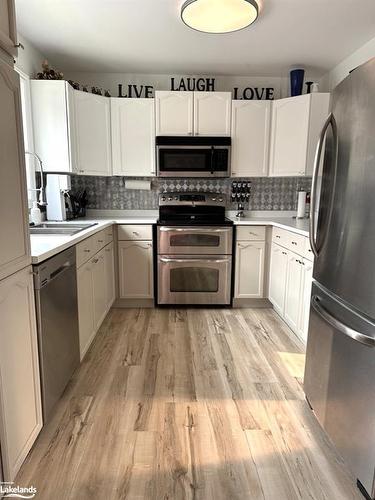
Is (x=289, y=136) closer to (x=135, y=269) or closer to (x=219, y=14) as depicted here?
(x=219, y=14)

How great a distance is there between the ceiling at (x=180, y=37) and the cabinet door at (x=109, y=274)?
179cm

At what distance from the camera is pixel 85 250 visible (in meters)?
2.30

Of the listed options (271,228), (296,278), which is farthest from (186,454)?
(271,228)

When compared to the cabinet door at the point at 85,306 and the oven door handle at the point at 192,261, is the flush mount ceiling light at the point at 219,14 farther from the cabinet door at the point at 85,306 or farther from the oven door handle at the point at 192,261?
the oven door handle at the point at 192,261

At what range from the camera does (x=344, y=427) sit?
1409mm

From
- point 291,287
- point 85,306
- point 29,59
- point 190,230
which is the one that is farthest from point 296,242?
point 29,59

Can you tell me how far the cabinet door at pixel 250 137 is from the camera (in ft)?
11.0

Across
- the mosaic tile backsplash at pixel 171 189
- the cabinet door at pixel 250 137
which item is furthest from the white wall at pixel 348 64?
the mosaic tile backsplash at pixel 171 189

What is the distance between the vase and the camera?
330 cm

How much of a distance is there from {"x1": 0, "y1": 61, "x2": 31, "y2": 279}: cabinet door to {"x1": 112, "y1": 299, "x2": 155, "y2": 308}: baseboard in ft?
6.72

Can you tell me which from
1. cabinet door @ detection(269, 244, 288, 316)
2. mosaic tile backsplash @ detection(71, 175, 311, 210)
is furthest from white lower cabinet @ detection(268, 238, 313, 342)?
mosaic tile backsplash @ detection(71, 175, 311, 210)

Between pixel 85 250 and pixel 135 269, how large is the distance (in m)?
1.09

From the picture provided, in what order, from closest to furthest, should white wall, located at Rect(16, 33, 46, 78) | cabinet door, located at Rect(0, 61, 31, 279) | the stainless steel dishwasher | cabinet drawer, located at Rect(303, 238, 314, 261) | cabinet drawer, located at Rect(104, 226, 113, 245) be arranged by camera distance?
cabinet door, located at Rect(0, 61, 31, 279) → the stainless steel dishwasher → cabinet drawer, located at Rect(303, 238, 314, 261) → white wall, located at Rect(16, 33, 46, 78) → cabinet drawer, located at Rect(104, 226, 113, 245)

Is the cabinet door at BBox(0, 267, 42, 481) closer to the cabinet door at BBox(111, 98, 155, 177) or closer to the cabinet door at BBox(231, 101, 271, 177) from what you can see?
the cabinet door at BBox(111, 98, 155, 177)
